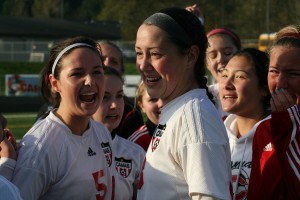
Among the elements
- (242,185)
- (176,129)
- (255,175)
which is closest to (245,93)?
(242,185)

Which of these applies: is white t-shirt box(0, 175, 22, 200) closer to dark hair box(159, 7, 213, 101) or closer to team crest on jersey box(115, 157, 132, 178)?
dark hair box(159, 7, 213, 101)

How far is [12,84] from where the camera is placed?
30359 millimetres

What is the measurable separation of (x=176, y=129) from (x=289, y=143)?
0.69 metres

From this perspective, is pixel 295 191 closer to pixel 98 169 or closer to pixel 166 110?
pixel 166 110

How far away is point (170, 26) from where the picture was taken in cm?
363

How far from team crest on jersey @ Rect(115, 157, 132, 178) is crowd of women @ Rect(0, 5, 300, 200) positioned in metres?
0.18

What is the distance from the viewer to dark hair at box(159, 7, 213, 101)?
12.0ft

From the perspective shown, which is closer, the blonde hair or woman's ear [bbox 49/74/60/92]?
the blonde hair

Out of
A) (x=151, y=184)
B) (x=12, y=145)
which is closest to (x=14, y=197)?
(x=151, y=184)

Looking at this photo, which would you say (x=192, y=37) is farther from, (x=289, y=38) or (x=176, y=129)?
(x=289, y=38)

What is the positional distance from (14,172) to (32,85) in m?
25.8

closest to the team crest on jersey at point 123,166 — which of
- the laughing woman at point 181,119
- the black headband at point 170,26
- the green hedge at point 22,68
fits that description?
the laughing woman at point 181,119

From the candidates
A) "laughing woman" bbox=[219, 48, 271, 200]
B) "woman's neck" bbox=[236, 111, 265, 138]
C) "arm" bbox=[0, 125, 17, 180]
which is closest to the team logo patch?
"laughing woman" bbox=[219, 48, 271, 200]

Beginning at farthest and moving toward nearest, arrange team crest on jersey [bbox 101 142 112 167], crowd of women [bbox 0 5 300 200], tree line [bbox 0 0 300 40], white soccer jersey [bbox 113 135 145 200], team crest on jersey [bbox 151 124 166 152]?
1. tree line [bbox 0 0 300 40]
2. white soccer jersey [bbox 113 135 145 200]
3. team crest on jersey [bbox 101 142 112 167]
4. team crest on jersey [bbox 151 124 166 152]
5. crowd of women [bbox 0 5 300 200]
